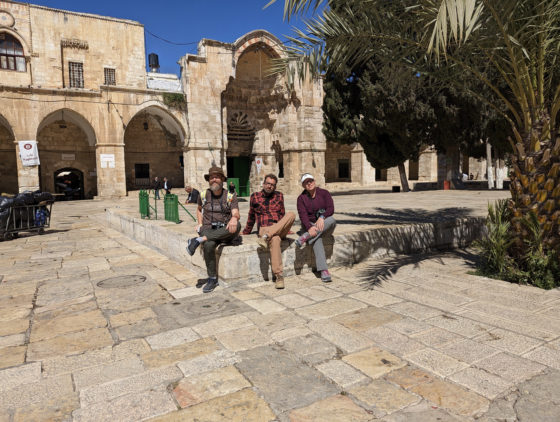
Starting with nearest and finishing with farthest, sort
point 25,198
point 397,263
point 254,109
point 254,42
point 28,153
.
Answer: point 397,263 < point 25,198 < point 28,153 < point 254,42 < point 254,109

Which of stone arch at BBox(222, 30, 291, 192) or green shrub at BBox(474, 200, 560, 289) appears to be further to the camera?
stone arch at BBox(222, 30, 291, 192)

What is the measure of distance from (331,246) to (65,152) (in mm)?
25025

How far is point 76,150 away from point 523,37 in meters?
27.0

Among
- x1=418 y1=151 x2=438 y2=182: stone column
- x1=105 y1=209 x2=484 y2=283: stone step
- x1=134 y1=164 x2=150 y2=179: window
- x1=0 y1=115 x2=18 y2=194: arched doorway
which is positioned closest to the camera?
x1=105 y1=209 x2=484 y2=283: stone step

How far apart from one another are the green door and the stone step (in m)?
18.6

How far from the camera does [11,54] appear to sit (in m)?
22.8

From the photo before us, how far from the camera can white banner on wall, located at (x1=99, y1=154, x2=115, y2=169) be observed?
22125 mm

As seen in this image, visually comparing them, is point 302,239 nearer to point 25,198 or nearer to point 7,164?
point 25,198

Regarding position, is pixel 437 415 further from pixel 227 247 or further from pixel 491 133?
pixel 491 133

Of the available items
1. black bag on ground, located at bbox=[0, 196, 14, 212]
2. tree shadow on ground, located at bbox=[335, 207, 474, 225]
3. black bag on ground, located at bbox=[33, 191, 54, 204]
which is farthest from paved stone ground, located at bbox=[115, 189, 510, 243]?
black bag on ground, located at bbox=[0, 196, 14, 212]

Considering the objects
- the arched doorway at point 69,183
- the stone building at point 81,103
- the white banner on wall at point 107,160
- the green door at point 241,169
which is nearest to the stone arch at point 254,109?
the green door at point 241,169

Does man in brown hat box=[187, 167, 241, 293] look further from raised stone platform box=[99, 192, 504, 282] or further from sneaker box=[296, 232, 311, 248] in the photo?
sneaker box=[296, 232, 311, 248]

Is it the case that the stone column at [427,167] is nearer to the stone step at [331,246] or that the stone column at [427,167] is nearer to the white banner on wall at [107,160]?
the white banner on wall at [107,160]

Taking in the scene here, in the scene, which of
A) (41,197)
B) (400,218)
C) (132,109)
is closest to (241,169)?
(132,109)
